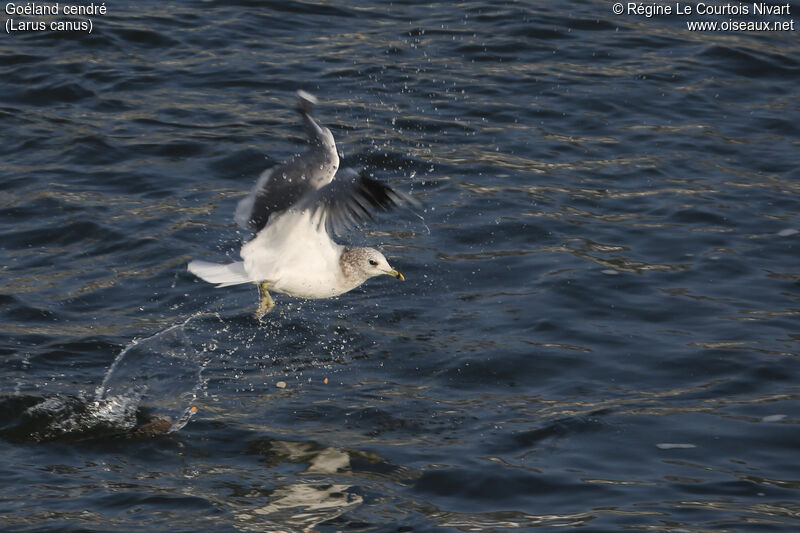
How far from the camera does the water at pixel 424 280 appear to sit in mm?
6516

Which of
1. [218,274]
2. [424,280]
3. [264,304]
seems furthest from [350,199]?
[424,280]

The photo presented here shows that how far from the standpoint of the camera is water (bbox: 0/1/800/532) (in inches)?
257

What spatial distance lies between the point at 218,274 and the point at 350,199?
1108 mm

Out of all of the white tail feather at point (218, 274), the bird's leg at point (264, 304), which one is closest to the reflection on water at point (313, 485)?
the white tail feather at point (218, 274)

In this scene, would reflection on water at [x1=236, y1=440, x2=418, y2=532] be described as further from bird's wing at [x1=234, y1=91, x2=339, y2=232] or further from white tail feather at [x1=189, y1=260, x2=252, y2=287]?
bird's wing at [x1=234, y1=91, x2=339, y2=232]

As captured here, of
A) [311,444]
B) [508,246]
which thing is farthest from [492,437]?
[508,246]

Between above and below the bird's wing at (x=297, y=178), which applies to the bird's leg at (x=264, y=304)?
below

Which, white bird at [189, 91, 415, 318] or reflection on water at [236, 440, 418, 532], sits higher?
white bird at [189, 91, 415, 318]

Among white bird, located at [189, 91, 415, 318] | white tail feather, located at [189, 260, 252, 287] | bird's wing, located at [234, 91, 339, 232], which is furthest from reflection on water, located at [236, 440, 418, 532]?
bird's wing, located at [234, 91, 339, 232]

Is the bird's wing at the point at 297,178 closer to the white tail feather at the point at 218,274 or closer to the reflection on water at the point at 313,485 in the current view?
the white tail feather at the point at 218,274

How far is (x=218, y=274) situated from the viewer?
760cm

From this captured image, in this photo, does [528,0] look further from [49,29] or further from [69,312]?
[69,312]

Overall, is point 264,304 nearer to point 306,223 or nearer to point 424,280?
point 306,223

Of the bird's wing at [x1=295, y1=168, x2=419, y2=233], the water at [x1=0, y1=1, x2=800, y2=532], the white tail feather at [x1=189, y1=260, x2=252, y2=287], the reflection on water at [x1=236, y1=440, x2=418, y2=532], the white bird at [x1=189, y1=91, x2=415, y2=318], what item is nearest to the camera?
the reflection on water at [x1=236, y1=440, x2=418, y2=532]
